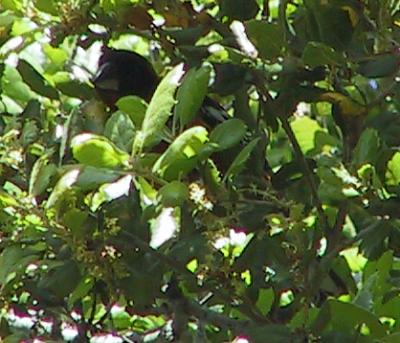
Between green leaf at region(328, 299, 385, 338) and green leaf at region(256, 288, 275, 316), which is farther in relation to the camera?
green leaf at region(256, 288, 275, 316)

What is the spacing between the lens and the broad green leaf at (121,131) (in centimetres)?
116

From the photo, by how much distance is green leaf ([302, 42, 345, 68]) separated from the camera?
3.91 ft

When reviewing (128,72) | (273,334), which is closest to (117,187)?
(273,334)

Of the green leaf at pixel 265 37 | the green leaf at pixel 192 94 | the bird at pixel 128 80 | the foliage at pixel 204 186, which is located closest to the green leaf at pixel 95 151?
the foliage at pixel 204 186

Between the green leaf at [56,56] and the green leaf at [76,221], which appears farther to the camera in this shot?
the green leaf at [56,56]

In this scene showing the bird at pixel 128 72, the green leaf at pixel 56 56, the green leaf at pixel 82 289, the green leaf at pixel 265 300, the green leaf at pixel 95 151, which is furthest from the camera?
the bird at pixel 128 72

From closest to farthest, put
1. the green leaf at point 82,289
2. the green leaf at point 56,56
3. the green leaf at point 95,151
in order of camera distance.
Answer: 1. the green leaf at point 95,151
2. the green leaf at point 82,289
3. the green leaf at point 56,56

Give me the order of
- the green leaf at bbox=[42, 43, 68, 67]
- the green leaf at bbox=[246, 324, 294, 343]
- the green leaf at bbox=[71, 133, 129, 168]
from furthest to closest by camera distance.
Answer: the green leaf at bbox=[42, 43, 68, 67] < the green leaf at bbox=[246, 324, 294, 343] < the green leaf at bbox=[71, 133, 129, 168]

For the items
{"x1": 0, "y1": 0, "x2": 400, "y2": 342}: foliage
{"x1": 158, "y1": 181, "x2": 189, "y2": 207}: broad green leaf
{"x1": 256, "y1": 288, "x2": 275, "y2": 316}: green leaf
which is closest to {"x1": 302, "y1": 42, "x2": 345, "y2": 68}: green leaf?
{"x1": 0, "y1": 0, "x2": 400, "y2": 342}: foliage

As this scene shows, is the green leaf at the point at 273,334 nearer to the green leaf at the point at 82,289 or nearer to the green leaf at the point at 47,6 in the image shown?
the green leaf at the point at 82,289

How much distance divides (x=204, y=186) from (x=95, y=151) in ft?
0.54

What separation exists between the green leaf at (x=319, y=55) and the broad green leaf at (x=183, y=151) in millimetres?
150

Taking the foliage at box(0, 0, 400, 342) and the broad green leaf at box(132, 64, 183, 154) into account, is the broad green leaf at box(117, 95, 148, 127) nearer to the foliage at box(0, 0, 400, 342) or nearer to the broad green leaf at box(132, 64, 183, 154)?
the foliage at box(0, 0, 400, 342)

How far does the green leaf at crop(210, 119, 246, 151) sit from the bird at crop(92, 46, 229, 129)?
1.32ft
